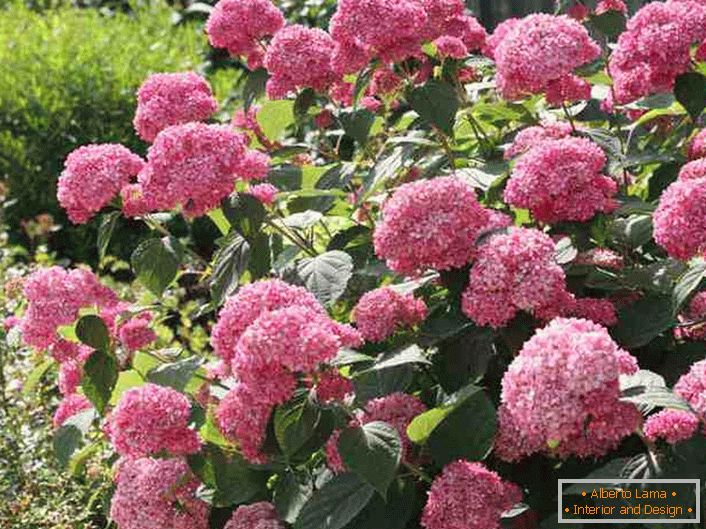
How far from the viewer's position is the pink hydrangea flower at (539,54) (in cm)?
256

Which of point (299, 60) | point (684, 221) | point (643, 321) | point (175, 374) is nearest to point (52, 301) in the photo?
point (175, 374)

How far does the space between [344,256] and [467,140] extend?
72cm

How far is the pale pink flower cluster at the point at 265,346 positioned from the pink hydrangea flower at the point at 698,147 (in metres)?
0.87

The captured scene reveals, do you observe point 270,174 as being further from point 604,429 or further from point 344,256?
point 604,429

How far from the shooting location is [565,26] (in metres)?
2.61

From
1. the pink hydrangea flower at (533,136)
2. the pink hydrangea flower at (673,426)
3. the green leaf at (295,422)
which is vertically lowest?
the green leaf at (295,422)

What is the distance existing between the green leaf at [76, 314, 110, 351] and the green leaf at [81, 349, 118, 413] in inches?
0.7

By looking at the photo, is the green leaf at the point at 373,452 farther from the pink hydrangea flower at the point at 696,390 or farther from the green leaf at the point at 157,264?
the green leaf at the point at 157,264

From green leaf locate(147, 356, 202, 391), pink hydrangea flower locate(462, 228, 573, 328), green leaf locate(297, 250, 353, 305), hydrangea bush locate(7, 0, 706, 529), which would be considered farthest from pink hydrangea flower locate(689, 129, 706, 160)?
green leaf locate(147, 356, 202, 391)

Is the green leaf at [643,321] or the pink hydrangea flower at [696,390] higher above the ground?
the pink hydrangea flower at [696,390]

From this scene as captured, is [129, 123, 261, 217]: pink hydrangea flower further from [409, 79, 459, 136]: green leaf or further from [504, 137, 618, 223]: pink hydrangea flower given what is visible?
[504, 137, 618, 223]: pink hydrangea flower

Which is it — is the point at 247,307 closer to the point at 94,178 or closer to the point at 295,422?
the point at 295,422

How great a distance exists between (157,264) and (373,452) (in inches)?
34.5

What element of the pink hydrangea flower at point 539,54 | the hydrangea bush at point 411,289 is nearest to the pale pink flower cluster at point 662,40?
the hydrangea bush at point 411,289
